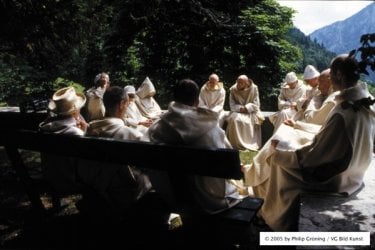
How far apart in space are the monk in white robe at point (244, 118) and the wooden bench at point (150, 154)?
5.16 m

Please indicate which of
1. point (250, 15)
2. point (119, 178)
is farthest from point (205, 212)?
point (250, 15)

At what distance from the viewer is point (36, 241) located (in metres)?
3.95

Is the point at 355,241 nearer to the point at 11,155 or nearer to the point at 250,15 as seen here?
the point at 11,155

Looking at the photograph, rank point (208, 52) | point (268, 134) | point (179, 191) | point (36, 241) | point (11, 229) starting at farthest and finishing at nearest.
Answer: point (208, 52) → point (268, 134) → point (11, 229) → point (36, 241) → point (179, 191)

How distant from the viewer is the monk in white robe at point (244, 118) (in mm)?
8641

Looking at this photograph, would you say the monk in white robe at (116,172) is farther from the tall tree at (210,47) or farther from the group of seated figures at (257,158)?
the tall tree at (210,47)

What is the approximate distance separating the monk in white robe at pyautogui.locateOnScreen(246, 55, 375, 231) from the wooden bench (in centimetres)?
50

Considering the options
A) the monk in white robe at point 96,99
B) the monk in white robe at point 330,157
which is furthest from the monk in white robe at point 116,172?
the monk in white robe at point 96,99

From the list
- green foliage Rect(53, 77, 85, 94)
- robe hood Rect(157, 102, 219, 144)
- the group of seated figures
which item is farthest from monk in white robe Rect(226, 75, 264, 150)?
green foliage Rect(53, 77, 85, 94)

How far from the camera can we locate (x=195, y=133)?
334 cm

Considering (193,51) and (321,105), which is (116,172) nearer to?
(321,105)

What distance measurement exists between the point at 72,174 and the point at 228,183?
1.87 meters

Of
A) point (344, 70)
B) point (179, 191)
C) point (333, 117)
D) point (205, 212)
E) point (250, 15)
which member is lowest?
point (205, 212)

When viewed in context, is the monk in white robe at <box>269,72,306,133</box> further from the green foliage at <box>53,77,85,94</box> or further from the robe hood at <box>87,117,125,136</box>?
the green foliage at <box>53,77,85,94</box>
